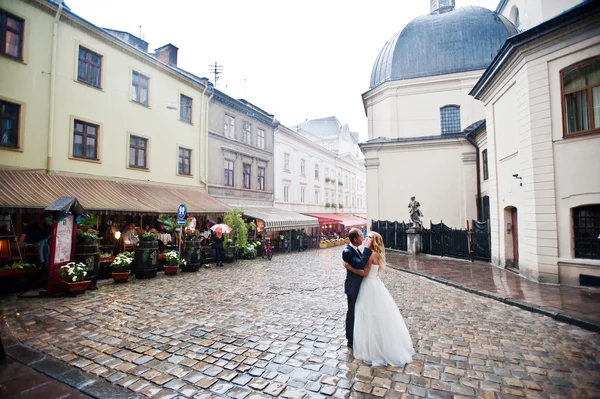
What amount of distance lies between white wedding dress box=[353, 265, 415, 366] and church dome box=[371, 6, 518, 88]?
24.1m

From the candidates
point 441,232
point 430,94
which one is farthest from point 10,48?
point 430,94

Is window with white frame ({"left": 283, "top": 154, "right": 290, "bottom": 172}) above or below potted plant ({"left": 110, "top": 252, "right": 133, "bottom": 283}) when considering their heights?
above

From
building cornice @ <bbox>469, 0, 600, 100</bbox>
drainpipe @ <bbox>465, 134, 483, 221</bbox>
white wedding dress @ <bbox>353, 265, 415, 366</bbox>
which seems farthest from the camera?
drainpipe @ <bbox>465, 134, 483, 221</bbox>

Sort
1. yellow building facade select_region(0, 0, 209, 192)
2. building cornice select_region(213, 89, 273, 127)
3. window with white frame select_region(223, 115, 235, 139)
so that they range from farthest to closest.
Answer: window with white frame select_region(223, 115, 235, 139) → building cornice select_region(213, 89, 273, 127) → yellow building facade select_region(0, 0, 209, 192)

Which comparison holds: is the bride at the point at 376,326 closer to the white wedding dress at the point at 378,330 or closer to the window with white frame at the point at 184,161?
the white wedding dress at the point at 378,330

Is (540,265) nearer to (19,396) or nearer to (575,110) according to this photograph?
(575,110)

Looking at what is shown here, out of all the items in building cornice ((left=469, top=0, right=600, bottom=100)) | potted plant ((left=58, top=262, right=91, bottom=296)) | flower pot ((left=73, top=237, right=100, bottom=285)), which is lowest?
potted plant ((left=58, top=262, right=91, bottom=296))

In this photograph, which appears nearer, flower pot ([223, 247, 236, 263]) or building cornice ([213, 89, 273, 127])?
flower pot ([223, 247, 236, 263])

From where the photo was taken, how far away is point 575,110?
32.0ft

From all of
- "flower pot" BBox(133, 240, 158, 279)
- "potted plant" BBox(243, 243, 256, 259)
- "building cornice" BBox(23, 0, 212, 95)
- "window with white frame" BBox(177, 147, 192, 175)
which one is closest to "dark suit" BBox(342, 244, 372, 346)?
"flower pot" BBox(133, 240, 158, 279)

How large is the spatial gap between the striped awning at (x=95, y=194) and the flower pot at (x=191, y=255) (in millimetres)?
2129

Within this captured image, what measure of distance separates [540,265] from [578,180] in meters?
2.88

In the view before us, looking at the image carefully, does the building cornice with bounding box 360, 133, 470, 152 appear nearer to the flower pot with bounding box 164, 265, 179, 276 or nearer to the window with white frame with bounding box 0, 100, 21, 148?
the flower pot with bounding box 164, 265, 179, 276

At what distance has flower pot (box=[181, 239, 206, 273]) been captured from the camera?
1309cm
